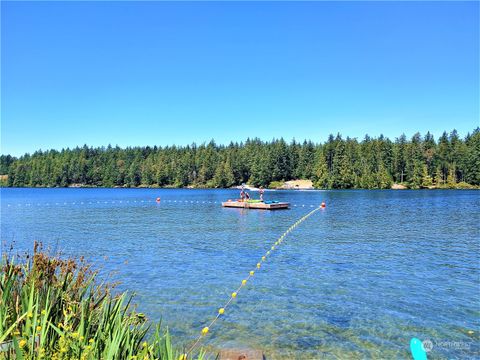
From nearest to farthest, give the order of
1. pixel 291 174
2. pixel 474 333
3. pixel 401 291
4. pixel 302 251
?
pixel 474 333 → pixel 401 291 → pixel 302 251 → pixel 291 174

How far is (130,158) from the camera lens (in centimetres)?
19975

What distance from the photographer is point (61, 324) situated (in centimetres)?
534

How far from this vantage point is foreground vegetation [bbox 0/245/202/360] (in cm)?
480

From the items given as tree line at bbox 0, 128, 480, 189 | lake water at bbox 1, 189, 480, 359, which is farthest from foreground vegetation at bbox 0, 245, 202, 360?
tree line at bbox 0, 128, 480, 189

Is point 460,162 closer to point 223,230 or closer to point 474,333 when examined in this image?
point 223,230

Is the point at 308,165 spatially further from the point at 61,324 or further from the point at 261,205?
the point at 61,324

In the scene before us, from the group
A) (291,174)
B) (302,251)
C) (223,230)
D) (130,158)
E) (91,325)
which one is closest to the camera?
(91,325)

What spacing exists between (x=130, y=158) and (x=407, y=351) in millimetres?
200438

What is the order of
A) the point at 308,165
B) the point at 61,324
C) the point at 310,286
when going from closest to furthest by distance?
1. the point at 61,324
2. the point at 310,286
3. the point at 308,165

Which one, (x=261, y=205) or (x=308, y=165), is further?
(x=308, y=165)

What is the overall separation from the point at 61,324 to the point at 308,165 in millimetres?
144716

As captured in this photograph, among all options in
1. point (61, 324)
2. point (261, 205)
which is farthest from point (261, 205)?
point (61, 324)

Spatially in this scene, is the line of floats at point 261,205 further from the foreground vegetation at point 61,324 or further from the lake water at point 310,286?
the foreground vegetation at point 61,324

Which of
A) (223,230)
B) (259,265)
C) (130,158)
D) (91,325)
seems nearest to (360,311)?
(259,265)
